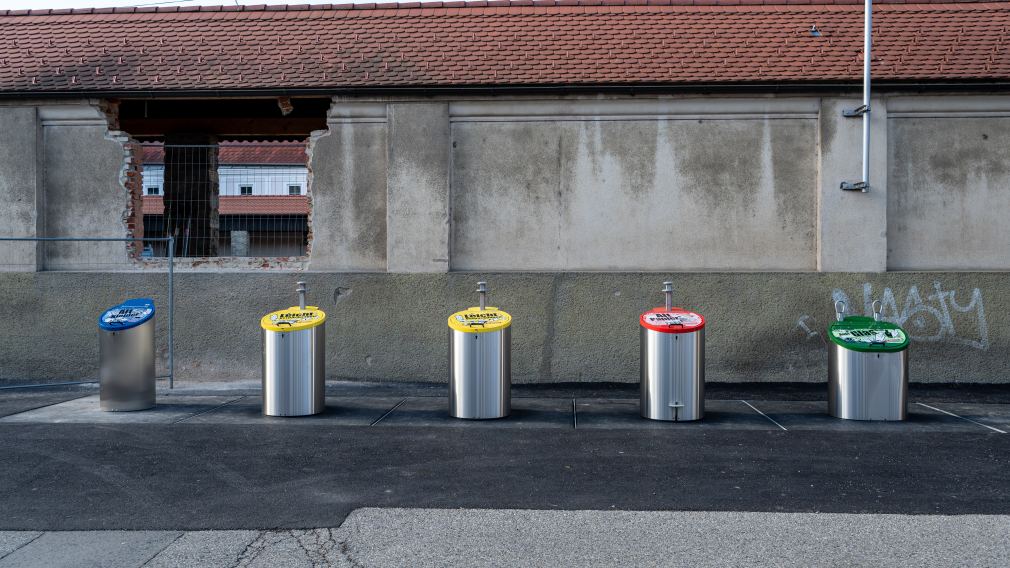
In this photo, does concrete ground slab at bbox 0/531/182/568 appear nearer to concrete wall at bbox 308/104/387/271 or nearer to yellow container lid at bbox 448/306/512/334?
yellow container lid at bbox 448/306/512/334

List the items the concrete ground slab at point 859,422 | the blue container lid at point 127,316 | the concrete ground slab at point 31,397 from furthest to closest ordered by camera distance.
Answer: the concrete ground slab at point 31,397 → the blue container lid at point 127,316 → the concrete ground slab at point 859,422

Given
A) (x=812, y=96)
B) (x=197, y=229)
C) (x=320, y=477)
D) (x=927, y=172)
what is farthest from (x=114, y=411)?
(x=927, y=172)

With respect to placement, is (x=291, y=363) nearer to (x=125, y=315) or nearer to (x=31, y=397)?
(x=125, y=315)

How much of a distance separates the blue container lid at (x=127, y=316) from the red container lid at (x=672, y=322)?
18.0ft

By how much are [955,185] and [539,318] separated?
19.5 ft

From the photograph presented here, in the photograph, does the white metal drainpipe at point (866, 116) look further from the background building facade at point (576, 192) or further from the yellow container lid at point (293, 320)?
the yellow container lid at point (293, 320)

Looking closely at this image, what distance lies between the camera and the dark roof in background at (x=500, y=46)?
10.7 meters

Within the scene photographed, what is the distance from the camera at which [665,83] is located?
34.7 ft

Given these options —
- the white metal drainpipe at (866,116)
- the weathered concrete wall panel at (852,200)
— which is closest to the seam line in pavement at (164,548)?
the weathered concrete wall panel at (852,200)

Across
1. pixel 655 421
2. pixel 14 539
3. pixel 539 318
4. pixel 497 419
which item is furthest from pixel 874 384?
pixel 14 539

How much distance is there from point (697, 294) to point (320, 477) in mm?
6255

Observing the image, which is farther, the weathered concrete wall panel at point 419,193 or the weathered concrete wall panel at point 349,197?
the weathered concrete wall panel at point 349,197

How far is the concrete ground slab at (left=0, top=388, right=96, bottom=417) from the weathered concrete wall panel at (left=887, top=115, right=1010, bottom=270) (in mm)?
11135

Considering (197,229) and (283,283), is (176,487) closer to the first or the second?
(283,283)
